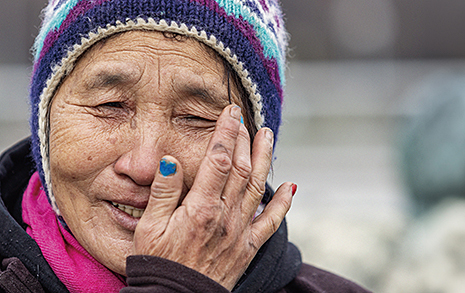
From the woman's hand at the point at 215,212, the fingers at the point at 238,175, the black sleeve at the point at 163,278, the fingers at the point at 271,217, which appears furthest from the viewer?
the fingers at the point at 271,217

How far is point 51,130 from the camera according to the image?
7.10 feet

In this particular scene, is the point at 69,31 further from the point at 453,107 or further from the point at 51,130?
the point at 453,107

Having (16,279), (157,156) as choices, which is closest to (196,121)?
(157,156)

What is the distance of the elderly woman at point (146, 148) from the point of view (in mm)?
1833

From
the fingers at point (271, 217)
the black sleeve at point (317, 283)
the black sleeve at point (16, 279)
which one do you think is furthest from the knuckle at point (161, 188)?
the black sleeve at point (317, 283)

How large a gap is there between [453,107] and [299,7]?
7281 millimetres

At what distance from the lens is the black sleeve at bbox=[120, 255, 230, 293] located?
5.39 ft

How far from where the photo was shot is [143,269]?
5.54 feet

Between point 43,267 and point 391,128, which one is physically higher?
point 391,128

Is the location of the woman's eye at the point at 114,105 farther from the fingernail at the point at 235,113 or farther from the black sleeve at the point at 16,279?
the black sleeve at the point at 16,279

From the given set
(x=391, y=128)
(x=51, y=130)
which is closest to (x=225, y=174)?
(x=51, y=130)

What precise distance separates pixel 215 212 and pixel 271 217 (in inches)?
14.2

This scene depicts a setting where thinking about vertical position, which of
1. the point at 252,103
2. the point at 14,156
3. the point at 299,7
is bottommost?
the point at 14,156

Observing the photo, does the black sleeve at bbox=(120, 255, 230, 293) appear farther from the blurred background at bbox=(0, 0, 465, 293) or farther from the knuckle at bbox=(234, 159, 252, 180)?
the blurred background at bbox=(0, 0, 465, 293)
